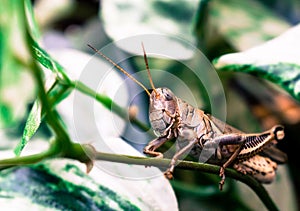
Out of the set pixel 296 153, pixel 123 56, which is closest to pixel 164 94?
pixel 123 56

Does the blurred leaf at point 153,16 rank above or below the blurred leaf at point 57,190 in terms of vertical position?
above

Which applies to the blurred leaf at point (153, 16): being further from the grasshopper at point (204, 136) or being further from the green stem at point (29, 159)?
the green stem at point (29, 159)

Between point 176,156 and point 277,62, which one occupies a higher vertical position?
point 277,62

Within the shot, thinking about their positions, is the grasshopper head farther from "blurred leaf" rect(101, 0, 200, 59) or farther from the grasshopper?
"blurred leaf" rect(101, 0, 200, 59)

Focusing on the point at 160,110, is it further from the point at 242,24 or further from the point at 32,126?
the point at 242,24

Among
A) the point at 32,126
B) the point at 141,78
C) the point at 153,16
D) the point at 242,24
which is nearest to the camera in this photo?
the point at 32,126

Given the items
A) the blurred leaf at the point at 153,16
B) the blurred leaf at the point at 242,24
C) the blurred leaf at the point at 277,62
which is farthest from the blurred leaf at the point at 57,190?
the blurred leaf at the point at 242,24

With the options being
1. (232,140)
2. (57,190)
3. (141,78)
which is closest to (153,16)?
(141,78)
